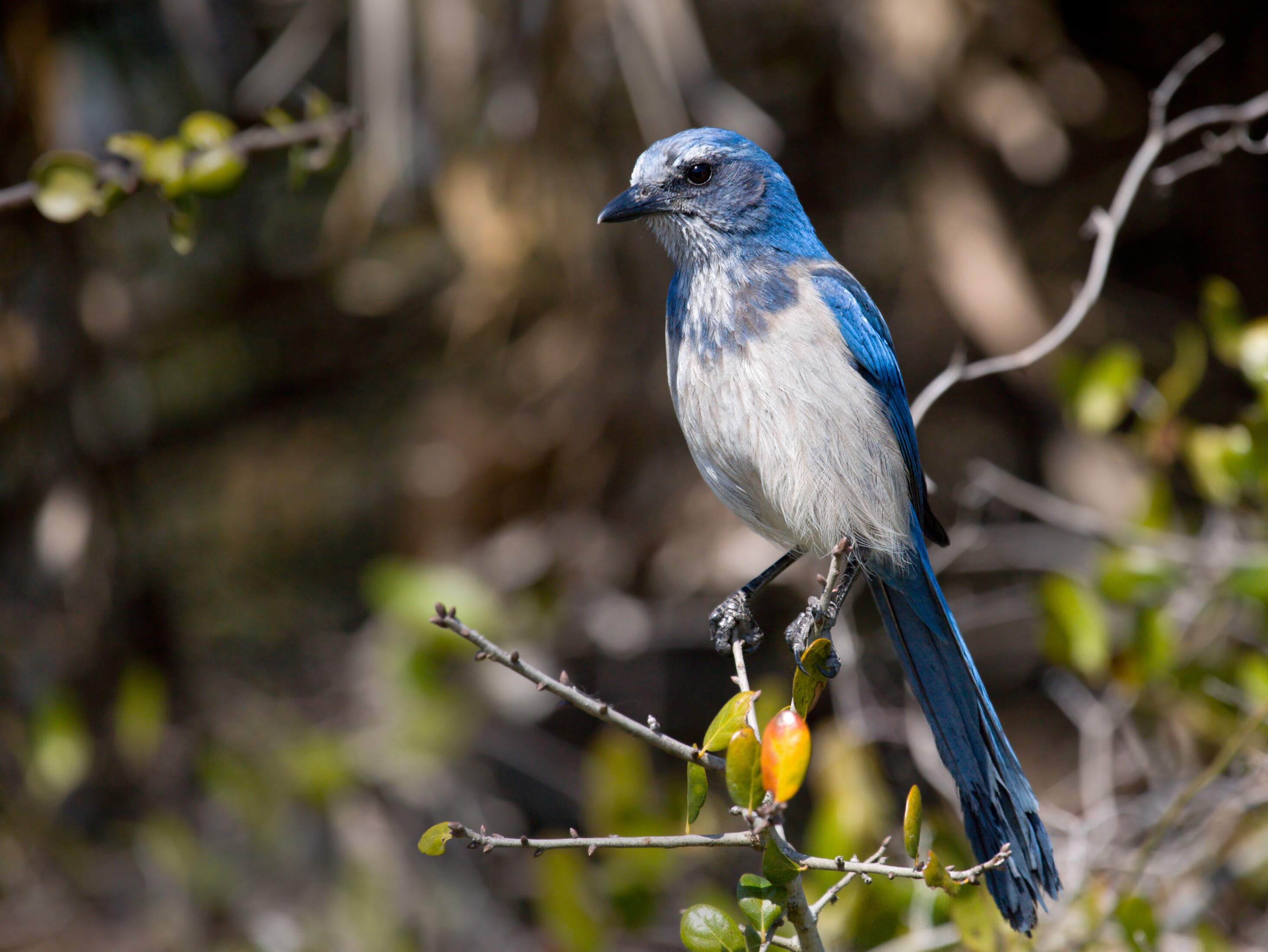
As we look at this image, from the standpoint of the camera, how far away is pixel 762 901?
61.5 inches

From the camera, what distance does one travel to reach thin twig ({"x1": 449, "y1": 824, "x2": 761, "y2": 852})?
145cm

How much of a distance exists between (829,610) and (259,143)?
165 cm

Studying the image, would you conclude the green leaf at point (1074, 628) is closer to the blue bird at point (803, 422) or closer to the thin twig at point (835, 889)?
the blue bird at point (803, 422)

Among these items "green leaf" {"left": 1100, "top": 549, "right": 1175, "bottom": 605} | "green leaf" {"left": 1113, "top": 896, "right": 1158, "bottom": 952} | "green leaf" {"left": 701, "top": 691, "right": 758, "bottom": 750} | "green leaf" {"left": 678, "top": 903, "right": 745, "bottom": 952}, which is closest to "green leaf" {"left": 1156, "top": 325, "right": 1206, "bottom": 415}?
"green leaf" {"left": 1100, "top": 549, "right": 1175, "bottom": 605}

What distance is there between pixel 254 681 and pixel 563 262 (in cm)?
264

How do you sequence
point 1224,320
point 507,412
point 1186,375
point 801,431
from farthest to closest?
point 507,412 → point 1186,375 → point 1224,320 → point 801,431

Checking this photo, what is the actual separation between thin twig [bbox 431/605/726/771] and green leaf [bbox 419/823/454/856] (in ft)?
0.81

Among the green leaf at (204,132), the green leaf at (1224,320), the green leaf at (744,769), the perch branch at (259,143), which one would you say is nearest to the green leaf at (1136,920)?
the green leaf at (744,769)

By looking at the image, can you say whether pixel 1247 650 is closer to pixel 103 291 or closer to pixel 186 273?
pixel 103 291

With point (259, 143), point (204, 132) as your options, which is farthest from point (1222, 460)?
point (204, 132)

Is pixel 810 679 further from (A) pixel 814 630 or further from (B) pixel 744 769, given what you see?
(A) pixel 814 630

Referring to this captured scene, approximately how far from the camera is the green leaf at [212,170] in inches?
93.1

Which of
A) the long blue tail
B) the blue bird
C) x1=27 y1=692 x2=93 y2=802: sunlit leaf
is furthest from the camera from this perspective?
x1=27 y1=692 x2=93 y2=802: sunlit leaf

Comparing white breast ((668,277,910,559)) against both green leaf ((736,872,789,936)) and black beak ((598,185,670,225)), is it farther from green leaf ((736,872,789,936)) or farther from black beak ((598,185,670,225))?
green leaf ((736,872,789,936))
